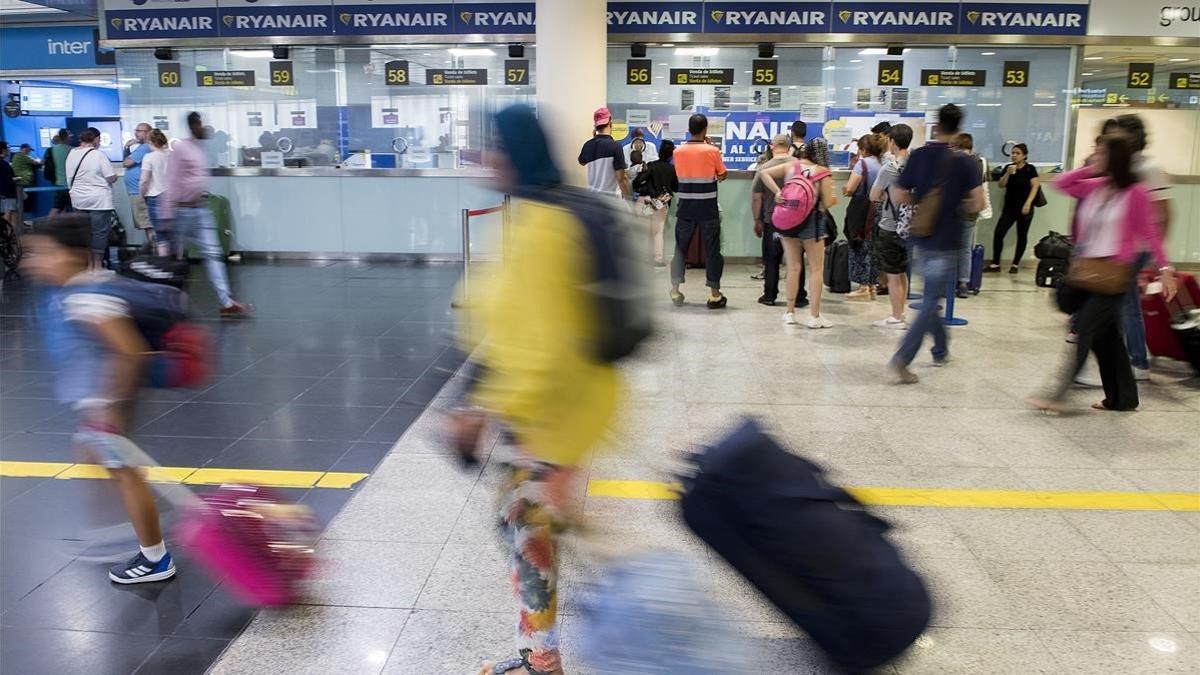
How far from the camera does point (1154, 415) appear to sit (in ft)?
19.5

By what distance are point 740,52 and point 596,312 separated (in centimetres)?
1173

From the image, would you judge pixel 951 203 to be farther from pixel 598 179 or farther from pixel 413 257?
pixel 413 257

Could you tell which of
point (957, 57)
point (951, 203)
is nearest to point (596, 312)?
point (951, 203)

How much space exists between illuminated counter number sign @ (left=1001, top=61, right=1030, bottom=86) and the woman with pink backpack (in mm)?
5825

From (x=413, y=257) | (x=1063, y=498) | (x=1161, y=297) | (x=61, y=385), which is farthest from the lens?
(x=413, y=257)

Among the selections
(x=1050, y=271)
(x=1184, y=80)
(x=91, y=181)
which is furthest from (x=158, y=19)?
(x=1184, y=80)

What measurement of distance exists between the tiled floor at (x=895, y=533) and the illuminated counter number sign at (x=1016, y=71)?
7028 mm

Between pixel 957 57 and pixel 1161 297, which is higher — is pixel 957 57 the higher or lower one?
the higher one

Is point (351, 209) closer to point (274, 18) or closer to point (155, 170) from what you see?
point (274, 18)

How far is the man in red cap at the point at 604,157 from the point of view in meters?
9.81

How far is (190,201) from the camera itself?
838 centimetres

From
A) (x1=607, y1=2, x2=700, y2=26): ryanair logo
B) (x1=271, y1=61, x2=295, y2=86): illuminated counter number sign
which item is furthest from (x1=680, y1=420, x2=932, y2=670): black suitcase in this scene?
(x1=271, y1=61, x2=295, y2=86): illuminated counter number sign

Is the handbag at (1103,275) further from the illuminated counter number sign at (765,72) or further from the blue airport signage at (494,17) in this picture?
the blue airport signage at (494,17)

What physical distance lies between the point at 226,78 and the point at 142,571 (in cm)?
1161
